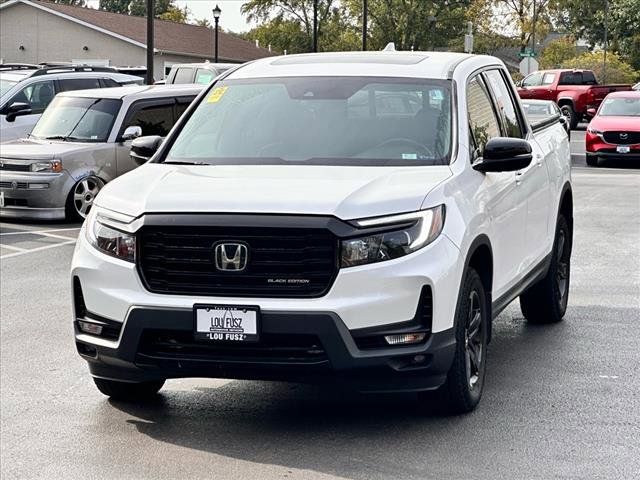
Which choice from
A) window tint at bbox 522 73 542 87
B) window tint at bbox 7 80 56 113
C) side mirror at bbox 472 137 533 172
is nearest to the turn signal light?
side mirror at bbox 472 137 533 172

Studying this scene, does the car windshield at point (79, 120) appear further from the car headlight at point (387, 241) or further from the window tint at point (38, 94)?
the car headlight at point (387, 241)

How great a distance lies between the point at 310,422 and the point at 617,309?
13.6 ft

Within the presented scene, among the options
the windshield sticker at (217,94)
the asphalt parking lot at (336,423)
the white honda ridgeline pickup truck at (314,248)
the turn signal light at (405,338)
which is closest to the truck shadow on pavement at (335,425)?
the asphalt parking lot at (336,423)

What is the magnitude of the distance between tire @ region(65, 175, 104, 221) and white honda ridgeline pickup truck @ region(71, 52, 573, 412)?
10.0 metres

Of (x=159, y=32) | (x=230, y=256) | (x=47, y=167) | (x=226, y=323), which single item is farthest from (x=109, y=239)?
(x=159, y=32)

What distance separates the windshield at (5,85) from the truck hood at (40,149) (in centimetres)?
395

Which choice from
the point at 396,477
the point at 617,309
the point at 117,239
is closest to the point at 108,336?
the point at 117,239

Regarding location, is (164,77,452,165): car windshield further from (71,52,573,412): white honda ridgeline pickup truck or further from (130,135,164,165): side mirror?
(130,135,164,165): side mirror

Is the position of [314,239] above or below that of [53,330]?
above

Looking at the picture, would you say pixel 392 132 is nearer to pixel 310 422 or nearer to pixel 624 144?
pixel 310 422

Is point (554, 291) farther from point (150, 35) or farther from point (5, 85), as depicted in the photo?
point (150, 35)

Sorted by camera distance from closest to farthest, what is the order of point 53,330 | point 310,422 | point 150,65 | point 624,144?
point 310,422 → point 53,330 → point 624,144 → point 150,65

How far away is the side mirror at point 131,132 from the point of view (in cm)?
1736

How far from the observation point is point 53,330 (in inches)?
384
